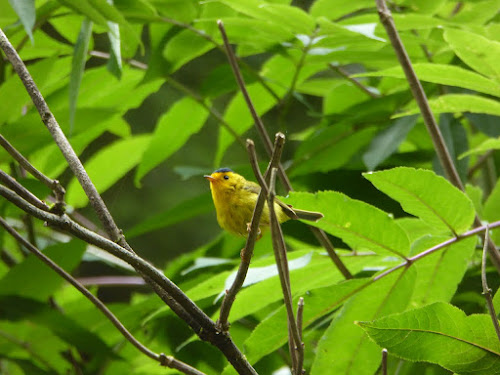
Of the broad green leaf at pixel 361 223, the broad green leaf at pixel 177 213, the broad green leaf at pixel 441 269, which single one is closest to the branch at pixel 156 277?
the broad green leaf at pixel 361 223

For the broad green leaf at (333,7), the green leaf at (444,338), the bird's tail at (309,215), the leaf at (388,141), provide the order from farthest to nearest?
1. the broad green leaf at (333,7)
2. the leaf at (388,141)
3. the bird's tail at (309,215)
4. the green leaf at (444,338)

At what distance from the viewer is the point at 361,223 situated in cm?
123

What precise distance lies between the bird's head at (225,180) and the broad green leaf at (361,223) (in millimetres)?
809

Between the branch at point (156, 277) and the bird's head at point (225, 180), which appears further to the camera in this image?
the bird's head at point (225, 180)

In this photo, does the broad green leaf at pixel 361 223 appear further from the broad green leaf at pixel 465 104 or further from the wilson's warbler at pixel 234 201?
the wilson's warbler at pixel 234 201

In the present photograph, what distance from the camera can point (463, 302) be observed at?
1643mm

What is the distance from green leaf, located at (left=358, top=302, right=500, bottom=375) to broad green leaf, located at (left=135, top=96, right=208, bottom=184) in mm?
1106

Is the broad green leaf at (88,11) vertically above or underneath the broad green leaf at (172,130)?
above

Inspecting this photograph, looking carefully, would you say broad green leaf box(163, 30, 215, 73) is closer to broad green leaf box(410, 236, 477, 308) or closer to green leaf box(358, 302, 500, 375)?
broad green leaf box(410, 236, 477, 308)

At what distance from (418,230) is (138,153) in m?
0.91

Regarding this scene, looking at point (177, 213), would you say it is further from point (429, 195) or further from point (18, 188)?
point (18, 188)

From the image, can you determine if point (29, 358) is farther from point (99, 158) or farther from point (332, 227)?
point (332, 227)

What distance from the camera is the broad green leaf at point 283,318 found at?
126 centimetres

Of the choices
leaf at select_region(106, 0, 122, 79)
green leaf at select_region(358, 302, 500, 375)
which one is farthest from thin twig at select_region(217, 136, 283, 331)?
leaf at select_region(106, 0, 122, 79)
